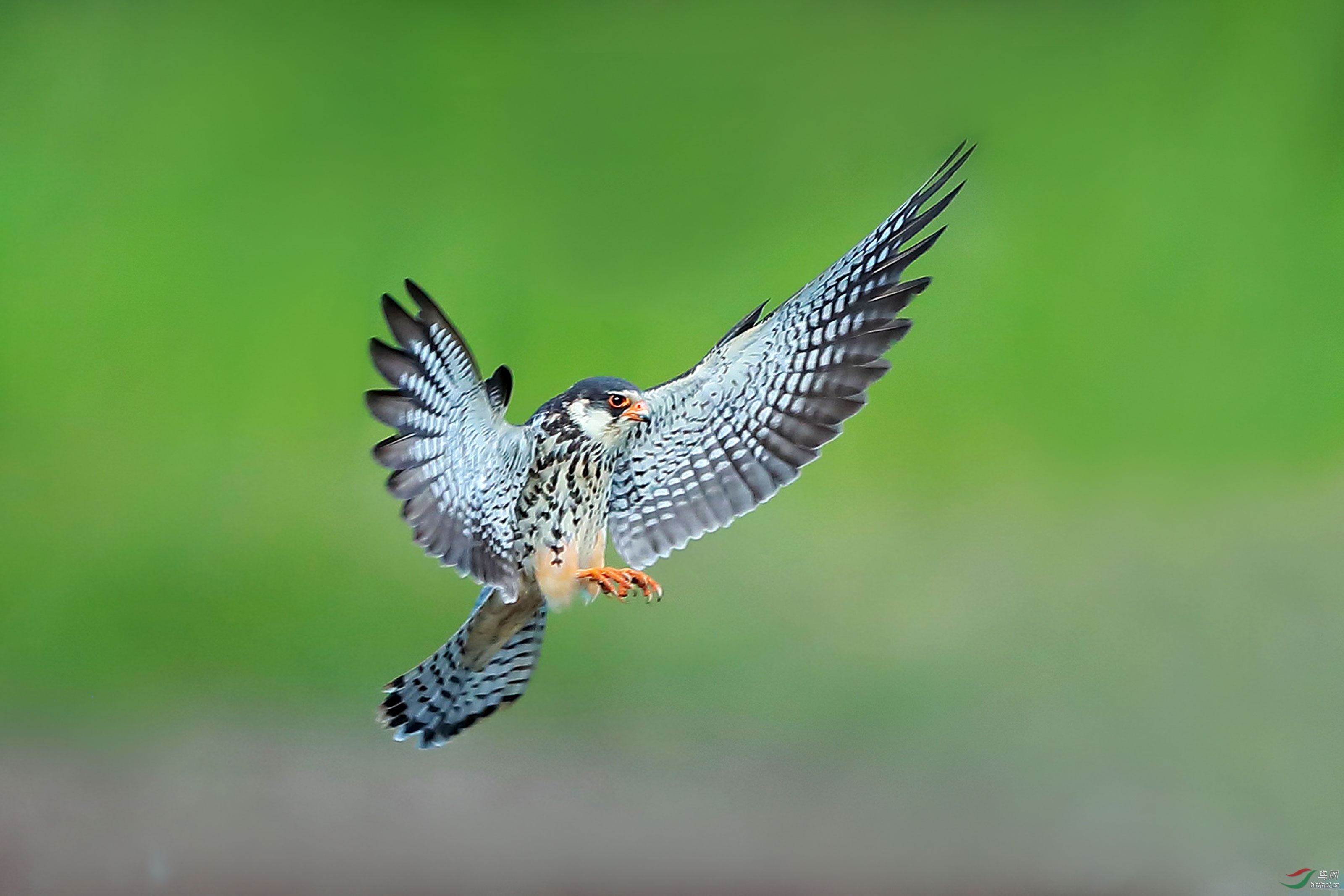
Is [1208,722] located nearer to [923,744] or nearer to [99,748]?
[923,744]

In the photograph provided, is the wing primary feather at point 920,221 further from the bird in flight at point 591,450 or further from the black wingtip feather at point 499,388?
the black wingtip feather at point 499,388

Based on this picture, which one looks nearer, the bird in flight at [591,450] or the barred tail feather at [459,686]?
the bird in flight at [591,450]

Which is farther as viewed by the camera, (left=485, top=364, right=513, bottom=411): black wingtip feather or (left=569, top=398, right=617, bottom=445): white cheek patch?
A: (left=569, top=398, right=617, bottom=445): white cheek patch

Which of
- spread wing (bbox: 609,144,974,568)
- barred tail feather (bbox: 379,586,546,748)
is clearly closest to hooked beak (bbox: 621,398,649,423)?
spread wing (bbox: 609,144,974,568)

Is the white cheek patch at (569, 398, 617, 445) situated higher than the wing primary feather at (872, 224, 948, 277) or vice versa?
the wing primary feather at (872, 224, 948, 277)

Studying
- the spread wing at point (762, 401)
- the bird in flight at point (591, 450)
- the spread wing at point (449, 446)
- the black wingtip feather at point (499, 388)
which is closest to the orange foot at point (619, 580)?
→ the bird in flight at point (591, 450)

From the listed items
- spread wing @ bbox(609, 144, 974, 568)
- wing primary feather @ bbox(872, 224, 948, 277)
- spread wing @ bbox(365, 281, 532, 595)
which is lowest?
spread wing @ bbox(365, 281, 532, 595)

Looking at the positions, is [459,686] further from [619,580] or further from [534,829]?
[534,829]

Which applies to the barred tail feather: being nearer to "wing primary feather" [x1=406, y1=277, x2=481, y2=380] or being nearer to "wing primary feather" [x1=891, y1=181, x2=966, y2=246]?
"wing primary feather" [x1=406, y1=277, x2=481, y2=380]

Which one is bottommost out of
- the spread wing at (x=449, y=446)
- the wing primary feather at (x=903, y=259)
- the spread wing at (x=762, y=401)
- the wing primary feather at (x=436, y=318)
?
the spread wing at (x=449, y=446)
